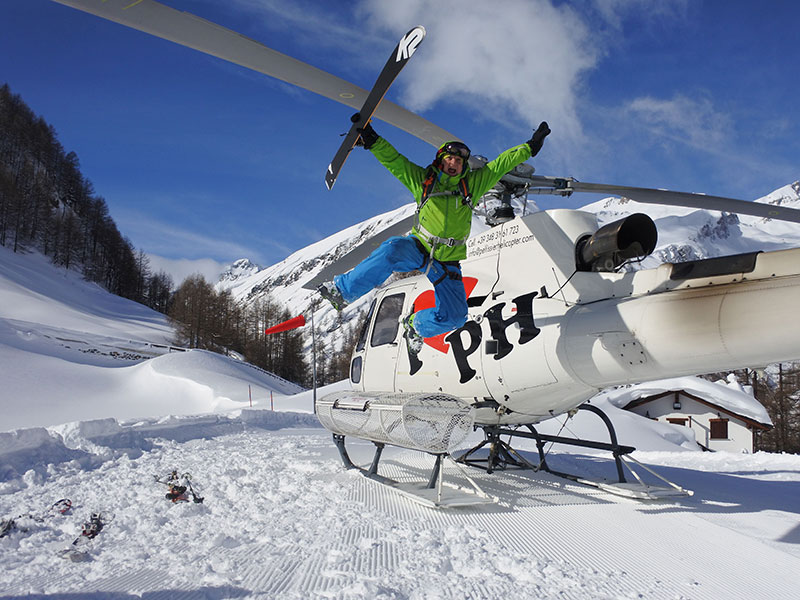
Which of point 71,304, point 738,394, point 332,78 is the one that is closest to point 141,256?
point 71,304

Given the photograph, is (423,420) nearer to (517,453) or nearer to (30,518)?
(517,453)

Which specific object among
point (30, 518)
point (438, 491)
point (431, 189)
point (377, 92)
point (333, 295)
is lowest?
point (30, 518)

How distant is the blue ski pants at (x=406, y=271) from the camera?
4785mm

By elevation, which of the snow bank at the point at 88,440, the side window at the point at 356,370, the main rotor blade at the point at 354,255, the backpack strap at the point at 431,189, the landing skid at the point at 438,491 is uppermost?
the backpack strap at the point at 431,189

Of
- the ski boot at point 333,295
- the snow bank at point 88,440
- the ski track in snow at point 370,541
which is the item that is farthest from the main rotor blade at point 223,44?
the snow bank at point 88,440

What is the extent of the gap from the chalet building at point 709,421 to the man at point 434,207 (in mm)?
27331

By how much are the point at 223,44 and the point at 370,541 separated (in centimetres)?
397

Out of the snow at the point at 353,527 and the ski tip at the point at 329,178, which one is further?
the ski tip at the point at 329,178

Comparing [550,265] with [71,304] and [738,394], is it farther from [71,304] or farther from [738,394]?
[71,304]

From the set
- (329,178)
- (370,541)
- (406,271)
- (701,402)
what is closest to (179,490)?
(370,541)

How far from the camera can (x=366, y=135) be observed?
450 centimetres

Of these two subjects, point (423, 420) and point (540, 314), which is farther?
point (540, 314)

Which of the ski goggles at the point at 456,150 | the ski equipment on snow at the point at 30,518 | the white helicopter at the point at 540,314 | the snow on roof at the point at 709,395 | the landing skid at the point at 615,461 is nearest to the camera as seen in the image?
the ski equipment on snow at the point at 30,518

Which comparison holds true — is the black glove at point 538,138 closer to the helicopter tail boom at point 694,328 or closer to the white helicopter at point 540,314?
the white helicopter at point 540,314
